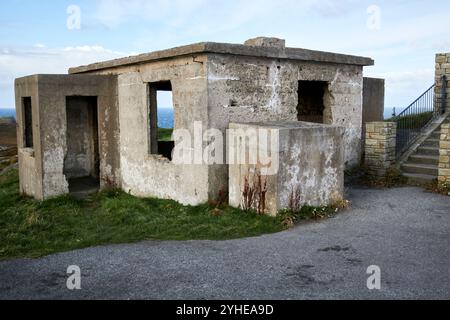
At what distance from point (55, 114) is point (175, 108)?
332 cm

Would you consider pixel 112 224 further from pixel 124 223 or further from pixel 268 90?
pixel 268 90

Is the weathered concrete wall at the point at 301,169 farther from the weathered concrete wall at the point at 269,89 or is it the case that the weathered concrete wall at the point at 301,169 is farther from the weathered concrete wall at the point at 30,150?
the weathered concrete wall at the point at 30,150

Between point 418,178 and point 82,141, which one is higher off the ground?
point 82,141

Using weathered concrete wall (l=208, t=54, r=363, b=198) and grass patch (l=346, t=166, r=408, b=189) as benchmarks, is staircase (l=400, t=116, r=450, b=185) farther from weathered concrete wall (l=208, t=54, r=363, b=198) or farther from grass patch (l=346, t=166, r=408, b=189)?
weathered concrete wall (l=208, t=54, r=363, b=198)

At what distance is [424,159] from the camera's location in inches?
442

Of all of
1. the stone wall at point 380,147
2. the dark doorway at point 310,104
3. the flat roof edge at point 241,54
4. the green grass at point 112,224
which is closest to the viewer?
the green grass at point 112,224

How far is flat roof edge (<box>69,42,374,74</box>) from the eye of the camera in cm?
827

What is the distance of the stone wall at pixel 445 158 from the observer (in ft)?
32.0

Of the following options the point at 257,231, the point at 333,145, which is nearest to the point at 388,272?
the point at 257,231

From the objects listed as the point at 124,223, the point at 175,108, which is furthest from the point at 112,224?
the point at 175,108

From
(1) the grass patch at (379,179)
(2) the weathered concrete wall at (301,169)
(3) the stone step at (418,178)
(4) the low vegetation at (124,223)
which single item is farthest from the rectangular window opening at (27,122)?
(3) the stone step at (418,178)

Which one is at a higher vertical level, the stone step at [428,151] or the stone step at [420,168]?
the stone step at [428,151]

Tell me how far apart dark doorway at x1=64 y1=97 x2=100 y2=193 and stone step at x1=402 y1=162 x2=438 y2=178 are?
8270 millimetres

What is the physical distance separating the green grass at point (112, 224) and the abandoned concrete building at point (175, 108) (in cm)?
61
